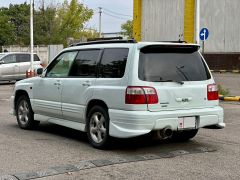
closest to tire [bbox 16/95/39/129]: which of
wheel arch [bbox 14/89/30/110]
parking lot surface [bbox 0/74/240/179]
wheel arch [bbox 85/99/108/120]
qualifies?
wheel arch [bbox 14/89/30/110]

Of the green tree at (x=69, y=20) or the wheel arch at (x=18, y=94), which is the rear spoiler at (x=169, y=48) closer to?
the wheel arch at (x=18, y=94)

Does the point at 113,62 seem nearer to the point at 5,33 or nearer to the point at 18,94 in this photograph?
the point at 18,94

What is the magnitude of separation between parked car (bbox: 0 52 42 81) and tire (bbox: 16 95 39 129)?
46.8 feet

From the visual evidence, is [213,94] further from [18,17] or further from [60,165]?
[18,17]

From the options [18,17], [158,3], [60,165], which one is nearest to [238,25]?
[158,3]

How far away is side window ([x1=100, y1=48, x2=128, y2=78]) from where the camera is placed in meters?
7.15

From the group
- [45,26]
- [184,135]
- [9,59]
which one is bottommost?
[184,135]

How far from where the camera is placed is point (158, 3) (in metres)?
36.8

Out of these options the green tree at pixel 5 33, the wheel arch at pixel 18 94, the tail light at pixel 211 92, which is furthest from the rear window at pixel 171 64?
the green tree at pixel 5 33

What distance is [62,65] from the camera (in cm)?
863

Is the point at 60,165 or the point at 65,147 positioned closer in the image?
the point at 60,165

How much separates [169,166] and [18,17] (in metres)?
69.7

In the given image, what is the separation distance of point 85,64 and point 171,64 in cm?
160

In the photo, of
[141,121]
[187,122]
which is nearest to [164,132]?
[187,122]
